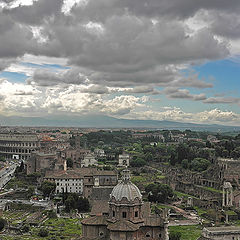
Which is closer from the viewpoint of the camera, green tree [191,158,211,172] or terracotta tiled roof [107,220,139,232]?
terracotta tiled roof [107,220,139,232]

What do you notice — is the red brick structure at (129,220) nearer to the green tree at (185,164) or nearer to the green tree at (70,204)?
the green tree at (70,204)

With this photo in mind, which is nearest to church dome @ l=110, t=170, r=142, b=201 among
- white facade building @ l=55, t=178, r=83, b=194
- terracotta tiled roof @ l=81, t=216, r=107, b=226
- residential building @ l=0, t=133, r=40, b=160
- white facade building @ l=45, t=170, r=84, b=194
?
terracotta tiled roof @ l=81, t=216, r=107, b=226

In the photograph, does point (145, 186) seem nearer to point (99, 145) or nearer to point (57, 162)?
point (57, 162)

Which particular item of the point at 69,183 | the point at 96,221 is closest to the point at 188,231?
the point at 96,221

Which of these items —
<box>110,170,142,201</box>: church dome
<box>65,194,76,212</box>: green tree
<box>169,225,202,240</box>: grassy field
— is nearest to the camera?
<box>110,170,142,201</box>: church dome

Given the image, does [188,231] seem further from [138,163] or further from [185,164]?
[138,163]

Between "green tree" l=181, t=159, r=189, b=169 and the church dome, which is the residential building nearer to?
"green tree" l=181, t=159, r=189, b=169
